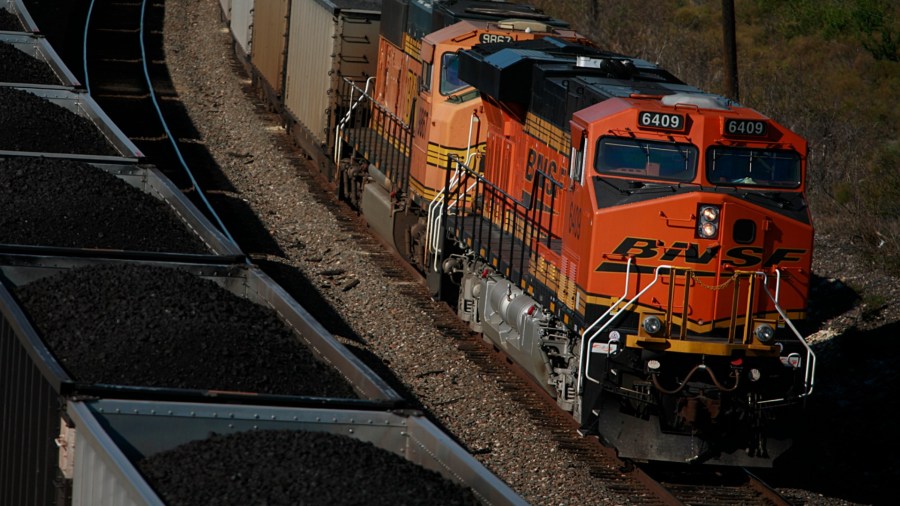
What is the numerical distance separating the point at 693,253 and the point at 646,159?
1.15m

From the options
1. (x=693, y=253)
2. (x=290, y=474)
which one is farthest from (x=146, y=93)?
(x=290, y=474)

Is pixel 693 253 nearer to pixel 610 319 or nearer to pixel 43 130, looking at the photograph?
pixel 610 319

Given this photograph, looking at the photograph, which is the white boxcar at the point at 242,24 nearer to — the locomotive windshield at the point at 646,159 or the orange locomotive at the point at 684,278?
the orange locomotive at the point at 684,278

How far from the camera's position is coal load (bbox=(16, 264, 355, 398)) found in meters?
8.60

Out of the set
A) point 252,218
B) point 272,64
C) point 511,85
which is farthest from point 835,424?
point 272,64

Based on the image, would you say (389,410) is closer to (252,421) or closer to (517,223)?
(252,421)

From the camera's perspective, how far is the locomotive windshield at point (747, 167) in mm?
12734

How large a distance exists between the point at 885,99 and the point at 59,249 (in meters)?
25.8

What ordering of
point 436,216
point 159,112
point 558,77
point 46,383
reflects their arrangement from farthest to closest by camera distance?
1. point 159,112
2. point 436,216
3. point 558,77
4. point 46,383

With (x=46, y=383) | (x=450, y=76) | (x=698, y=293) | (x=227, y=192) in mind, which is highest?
(x=450, y=76)

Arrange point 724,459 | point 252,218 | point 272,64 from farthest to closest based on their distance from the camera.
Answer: point 272,64 → point 252,218 → point 724,459

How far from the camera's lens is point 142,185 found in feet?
45.6

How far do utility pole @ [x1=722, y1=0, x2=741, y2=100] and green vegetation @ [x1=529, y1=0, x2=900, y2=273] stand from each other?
2.78m

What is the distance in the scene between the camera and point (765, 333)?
12.3 m
